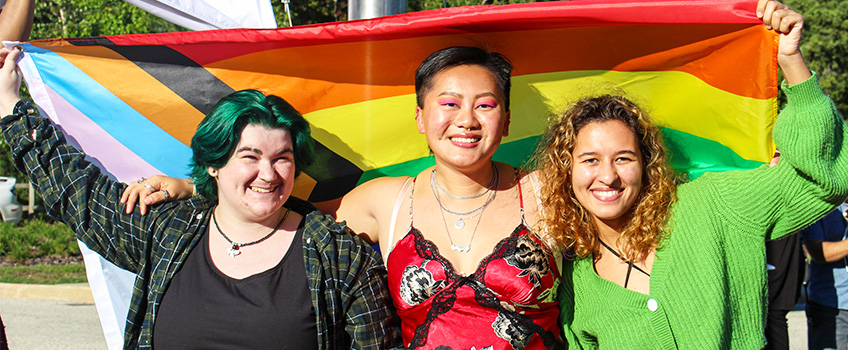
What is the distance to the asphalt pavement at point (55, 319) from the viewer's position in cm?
604

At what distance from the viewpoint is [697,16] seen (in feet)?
7.93

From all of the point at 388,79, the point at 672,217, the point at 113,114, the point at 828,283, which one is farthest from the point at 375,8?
the point at 828,283

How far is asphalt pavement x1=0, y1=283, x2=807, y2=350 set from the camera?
19.8 feet

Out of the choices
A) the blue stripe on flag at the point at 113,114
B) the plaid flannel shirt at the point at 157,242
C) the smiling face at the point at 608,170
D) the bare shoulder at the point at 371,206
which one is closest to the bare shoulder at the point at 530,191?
the smiling face at the point at 608,170

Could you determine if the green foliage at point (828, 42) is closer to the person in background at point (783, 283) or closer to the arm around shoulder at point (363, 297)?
the person in background at point (783, 283)

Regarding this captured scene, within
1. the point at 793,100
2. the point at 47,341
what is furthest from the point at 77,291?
the point at 793,100

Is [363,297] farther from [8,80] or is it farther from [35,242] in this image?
[35,242]

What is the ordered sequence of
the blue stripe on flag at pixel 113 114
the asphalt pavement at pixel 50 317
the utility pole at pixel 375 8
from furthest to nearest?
1. the asphalt pavement at pixel 50 317
2. the utility pole at pixel 375 8
3. the blue stripe on flag at pixel 113 114

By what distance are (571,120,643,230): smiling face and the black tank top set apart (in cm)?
108

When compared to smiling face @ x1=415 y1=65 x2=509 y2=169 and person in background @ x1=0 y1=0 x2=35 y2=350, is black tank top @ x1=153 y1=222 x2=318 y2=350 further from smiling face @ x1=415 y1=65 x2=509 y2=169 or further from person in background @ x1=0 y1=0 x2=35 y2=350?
person in background @ x1=0 y1=0 x2=35 y2=350

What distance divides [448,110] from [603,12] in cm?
68

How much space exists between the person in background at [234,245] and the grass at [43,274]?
21.7 ft

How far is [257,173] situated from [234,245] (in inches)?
11.9

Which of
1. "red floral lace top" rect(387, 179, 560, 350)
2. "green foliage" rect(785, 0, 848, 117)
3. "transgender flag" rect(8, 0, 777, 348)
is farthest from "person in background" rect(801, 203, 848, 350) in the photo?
"green foliage" rect(785, 0, 848, 117)
